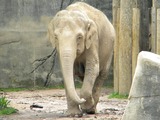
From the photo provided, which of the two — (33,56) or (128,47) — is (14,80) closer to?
(33,56)

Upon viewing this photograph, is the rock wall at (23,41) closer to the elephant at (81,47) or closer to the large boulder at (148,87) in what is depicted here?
the elephant at (81,47)

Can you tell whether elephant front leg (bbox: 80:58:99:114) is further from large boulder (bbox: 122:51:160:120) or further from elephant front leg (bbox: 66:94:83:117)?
large boulder (bbox: 122:51:160:120)

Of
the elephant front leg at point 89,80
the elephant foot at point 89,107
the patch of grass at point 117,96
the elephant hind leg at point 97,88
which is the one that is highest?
the elephant front leg at point 89,80

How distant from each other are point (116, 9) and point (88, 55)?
3.99m

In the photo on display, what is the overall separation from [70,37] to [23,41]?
6.06m

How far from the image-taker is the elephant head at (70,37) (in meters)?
9.47

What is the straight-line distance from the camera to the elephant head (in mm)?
9469

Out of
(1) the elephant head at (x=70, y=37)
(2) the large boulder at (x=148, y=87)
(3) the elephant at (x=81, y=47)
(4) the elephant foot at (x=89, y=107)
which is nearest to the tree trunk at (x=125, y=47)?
(3) the elephant at (x=81, y=47)

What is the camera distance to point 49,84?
627 inches

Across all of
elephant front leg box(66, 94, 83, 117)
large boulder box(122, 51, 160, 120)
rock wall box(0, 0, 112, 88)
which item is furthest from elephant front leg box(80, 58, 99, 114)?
rock wall box(0, 0, 112, 88)

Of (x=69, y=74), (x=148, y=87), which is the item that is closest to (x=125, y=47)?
(x=69, y=74)

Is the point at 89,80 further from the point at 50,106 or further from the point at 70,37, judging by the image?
the point at 50,106

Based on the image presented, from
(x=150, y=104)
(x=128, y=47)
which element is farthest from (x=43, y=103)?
(x=150, y=104)

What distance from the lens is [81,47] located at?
32.6 feet
